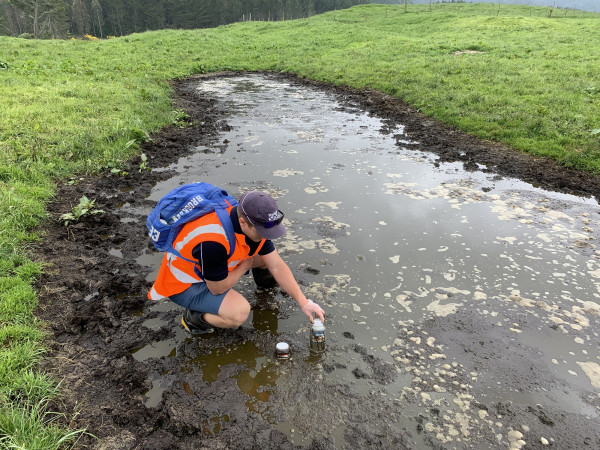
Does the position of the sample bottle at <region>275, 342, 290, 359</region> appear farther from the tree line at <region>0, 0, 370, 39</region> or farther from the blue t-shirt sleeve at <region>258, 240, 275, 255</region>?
the tree line at <region>0, 0, 370, 39</region>

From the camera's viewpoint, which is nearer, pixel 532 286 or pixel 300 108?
pixel 532 286

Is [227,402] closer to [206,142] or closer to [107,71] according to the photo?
[206,142]

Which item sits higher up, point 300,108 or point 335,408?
point 300,108

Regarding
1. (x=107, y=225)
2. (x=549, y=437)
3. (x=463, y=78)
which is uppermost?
(x=463, y=78)

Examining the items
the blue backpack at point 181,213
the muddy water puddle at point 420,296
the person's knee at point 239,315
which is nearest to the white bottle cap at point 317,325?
the muddy water puddle at point 420,296

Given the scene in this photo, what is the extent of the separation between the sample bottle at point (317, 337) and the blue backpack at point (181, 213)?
3.79 feet

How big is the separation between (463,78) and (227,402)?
14867mm

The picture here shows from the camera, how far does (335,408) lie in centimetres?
328

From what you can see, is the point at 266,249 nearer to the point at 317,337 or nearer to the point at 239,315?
the point at 239,315

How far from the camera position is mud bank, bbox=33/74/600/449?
121 inches

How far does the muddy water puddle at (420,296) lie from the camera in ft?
11.3

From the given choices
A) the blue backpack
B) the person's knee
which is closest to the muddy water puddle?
the person's knee

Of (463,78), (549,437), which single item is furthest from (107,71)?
(549,437)

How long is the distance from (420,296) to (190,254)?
291 cm
